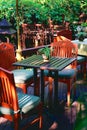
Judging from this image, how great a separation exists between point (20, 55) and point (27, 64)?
2.16 metres

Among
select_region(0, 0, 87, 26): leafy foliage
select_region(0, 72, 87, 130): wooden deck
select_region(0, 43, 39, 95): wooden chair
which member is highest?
select_region(0, 0, 87, 26): leafy foliage

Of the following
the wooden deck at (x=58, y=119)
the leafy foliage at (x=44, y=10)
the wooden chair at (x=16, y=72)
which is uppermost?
the leafy foliage at (x=44, y=10)

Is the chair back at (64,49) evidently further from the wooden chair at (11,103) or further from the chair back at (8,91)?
the chair back at (8,91)

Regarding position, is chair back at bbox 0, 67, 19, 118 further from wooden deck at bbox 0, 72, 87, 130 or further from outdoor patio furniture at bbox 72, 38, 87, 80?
outdoor patio furniture at bbox 72, 38, 87, 80

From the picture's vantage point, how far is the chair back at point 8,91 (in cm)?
247

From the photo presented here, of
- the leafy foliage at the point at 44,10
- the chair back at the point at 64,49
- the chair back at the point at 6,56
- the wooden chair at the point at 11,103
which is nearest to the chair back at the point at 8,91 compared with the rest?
the wooden chair at the point at 11,103

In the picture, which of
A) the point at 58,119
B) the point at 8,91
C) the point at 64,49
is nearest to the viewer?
the point at 8,91

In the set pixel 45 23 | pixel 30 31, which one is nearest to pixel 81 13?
pixel 45 23

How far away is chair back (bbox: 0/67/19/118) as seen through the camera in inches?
97.2

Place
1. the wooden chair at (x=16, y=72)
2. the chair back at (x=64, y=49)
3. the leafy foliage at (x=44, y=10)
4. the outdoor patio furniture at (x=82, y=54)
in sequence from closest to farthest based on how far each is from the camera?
1. the wooden chair at (x=16, y=72)
2. the chair back at (x=64, y=49)
3. the outdoor patio furniture at (x=82, y=54)
4. the leafy foliage at (x=44, y=10)

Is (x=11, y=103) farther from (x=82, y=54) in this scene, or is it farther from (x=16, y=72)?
(x=82, y=54)

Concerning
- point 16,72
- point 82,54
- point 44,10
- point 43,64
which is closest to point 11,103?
point 43,64

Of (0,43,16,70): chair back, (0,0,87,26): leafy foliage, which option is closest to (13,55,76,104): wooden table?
(0,43,16,70): chair back

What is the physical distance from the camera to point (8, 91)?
2545mm
